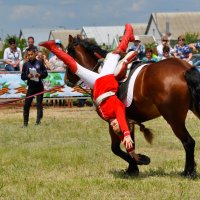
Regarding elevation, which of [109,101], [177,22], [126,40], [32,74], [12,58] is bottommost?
[177,22]

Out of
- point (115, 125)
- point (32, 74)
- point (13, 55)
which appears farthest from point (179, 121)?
point (13, 55)

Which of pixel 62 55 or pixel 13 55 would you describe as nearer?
pixel 62 55

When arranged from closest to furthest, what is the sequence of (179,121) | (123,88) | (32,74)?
(179,121)
(123,88)
(32,74)

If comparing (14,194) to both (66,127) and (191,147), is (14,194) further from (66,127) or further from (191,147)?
(66,127)

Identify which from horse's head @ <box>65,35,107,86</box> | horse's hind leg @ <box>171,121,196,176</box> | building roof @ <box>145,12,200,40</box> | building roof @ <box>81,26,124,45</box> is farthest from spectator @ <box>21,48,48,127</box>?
building roof @ <box>145,12,200,40</box>

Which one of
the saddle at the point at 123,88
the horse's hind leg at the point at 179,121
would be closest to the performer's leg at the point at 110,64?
the saddle at the point at 123,88

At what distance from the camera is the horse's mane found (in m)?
8.47

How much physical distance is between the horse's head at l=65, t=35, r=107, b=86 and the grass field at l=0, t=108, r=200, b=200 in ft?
4.74

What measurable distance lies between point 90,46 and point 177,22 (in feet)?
348

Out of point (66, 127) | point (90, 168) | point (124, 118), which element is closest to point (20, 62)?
point (66, 127)

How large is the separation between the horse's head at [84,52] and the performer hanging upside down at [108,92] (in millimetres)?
411

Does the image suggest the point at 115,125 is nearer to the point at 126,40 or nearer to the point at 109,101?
the point at 109,101

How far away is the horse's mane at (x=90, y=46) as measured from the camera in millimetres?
8471

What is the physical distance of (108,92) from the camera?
768 cm
